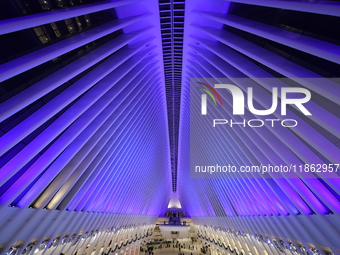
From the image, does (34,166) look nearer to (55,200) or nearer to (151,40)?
(55,200)

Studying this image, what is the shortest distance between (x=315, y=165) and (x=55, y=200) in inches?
483

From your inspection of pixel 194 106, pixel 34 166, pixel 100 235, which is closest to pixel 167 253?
pixel 100 235

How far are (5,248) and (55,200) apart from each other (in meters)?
2.87

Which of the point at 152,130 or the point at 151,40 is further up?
the point at 152,130

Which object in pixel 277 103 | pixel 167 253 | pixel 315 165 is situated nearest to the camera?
pixel 315 165

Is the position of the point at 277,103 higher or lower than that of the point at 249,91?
lower

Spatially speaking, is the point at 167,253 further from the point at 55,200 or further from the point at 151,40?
the point at 151,40

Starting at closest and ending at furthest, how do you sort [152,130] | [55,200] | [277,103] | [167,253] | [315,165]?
[315,165] < [277,103] < [55,200] < [152,130] < [167,253]

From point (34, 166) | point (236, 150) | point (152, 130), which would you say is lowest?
point (34, 166)

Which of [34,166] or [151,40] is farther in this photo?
[151,40]

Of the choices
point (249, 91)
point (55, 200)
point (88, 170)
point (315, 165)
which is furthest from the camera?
point (88, 170)

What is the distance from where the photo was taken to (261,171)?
487 inches

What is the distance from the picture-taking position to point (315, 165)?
8203 millimetres

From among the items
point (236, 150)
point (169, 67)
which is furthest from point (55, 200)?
point (169, 67)
